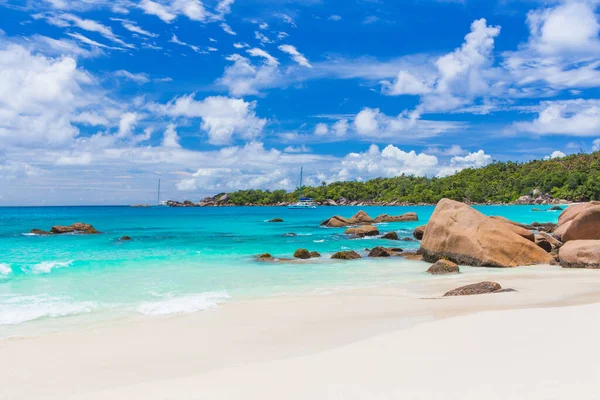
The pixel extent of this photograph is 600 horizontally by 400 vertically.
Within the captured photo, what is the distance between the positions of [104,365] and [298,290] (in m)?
6.77

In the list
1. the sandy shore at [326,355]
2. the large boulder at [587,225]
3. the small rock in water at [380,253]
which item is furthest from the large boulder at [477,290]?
the large boulder at [587,225]

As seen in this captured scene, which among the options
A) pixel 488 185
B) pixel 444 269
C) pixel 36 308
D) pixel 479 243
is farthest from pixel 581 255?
pixel 488 185

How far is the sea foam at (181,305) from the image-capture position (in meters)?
9.20

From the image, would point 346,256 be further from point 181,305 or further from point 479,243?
point 181,305

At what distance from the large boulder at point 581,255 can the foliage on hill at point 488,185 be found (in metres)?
107

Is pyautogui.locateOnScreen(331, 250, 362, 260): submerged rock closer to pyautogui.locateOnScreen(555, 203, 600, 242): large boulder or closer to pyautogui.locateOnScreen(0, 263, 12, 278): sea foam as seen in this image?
pyautogui.locateOnScreen(555, 203, 600, 242): large boulder

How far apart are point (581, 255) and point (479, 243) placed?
3066mm

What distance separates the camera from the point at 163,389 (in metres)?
4.42

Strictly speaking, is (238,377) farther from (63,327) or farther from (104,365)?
(63,327)

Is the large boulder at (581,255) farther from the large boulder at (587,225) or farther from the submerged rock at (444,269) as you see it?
the large boulder at (587,225)

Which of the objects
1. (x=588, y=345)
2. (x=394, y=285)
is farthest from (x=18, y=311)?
(x=588, y=345)

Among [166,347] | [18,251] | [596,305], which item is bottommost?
[18,251]

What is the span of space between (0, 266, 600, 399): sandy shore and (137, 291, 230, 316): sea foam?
0.66 meters

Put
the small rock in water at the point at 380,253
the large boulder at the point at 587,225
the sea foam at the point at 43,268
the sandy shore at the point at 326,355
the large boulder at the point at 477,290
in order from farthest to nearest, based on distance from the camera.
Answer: the small rock in water at the point at 380,253 < the large boulder at the point at 587,225 < the sea foam at the point at 43,268 < the large boulder at the point at 477,290 < the sandy shore at the point at 326,355
